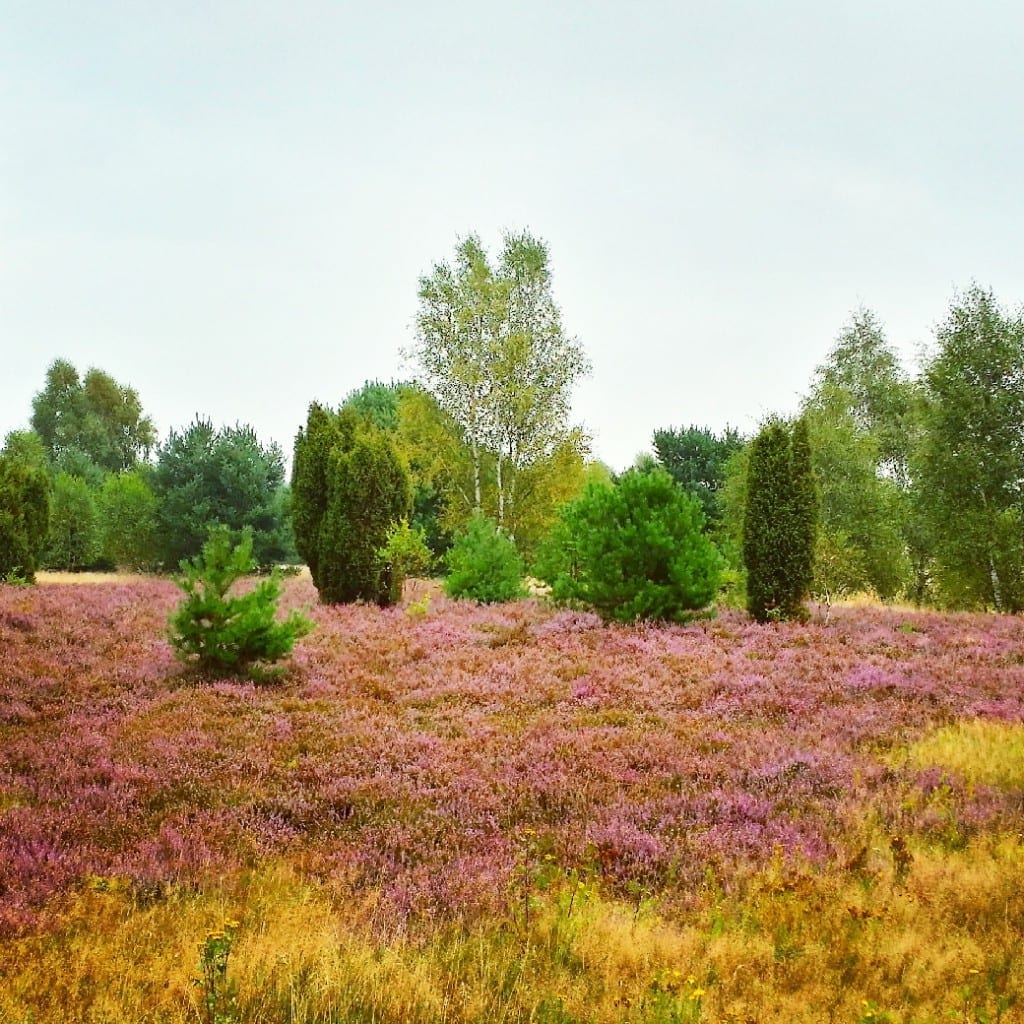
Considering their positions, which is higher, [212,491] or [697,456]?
[697,456]

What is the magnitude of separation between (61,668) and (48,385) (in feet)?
221

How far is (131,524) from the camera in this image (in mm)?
39188

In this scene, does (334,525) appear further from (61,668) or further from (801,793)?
(801,793)

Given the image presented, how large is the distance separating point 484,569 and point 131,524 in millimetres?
25754

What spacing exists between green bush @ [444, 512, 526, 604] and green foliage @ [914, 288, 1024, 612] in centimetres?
1379

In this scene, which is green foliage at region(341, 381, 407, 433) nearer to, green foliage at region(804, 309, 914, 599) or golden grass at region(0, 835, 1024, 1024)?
green foliage at region(804, 309, 914, 599)

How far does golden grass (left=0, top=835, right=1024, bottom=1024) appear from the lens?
375cm

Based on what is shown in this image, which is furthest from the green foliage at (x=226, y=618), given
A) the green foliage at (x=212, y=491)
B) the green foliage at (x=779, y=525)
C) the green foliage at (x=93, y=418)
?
the green foliage at (x=93, y=418)

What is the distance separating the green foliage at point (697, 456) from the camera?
45406 millimetres

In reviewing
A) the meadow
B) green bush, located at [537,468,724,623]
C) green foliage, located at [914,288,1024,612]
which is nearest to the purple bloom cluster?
the meadow

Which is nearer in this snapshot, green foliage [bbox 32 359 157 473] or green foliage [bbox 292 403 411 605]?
green foliage [bbox 292 403 411 605]

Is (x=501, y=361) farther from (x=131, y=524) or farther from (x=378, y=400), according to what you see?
(x=131, y=524)

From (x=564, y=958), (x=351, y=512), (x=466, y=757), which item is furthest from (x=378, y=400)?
(x=564, y=958)

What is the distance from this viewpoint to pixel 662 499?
1731 cm
